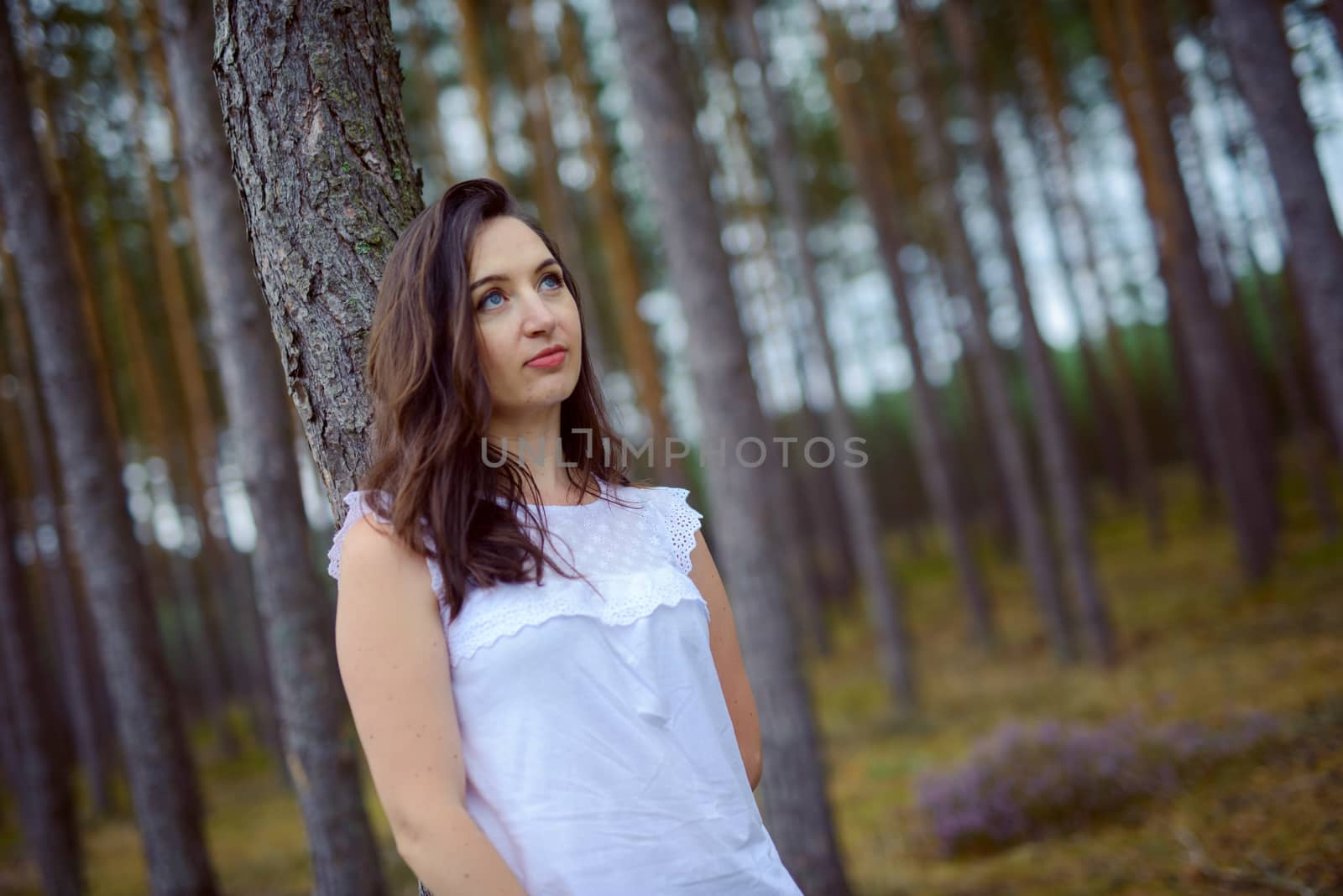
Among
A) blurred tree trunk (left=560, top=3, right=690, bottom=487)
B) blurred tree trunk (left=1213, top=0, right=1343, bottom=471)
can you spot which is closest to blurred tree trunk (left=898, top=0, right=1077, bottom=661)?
blurred tree trunk (left=560, top=3, right=690, bottom=487)

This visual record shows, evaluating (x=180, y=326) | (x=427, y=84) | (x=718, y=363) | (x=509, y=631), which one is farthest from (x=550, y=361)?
(x=180, y=326)

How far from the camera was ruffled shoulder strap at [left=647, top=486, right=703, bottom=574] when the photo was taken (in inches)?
71.1

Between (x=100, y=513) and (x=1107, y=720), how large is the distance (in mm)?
7191

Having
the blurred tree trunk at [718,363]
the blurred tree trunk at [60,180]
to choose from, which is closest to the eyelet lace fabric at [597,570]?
the blurred tree trunk at [718,363]

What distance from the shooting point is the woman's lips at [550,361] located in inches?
64.1

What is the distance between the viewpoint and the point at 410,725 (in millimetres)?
1389

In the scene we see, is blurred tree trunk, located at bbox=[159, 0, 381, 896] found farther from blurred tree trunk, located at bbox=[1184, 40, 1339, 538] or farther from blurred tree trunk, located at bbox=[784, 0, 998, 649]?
blurred tree trunk, located at bbox=[1184, 40, 1339, 538]

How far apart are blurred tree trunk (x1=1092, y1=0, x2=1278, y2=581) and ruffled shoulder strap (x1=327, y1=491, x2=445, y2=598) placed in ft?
36.6

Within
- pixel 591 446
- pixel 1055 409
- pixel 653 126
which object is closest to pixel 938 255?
pixel 1055 409

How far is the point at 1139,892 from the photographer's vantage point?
14.0 feet

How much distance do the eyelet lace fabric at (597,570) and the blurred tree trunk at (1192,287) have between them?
10682 millimetres

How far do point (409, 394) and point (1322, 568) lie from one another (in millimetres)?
12535

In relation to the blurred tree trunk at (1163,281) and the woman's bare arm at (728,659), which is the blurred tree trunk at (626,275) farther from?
the woman's bare arm at (728,659)

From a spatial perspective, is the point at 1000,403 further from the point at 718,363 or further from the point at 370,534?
the point at 370,534
